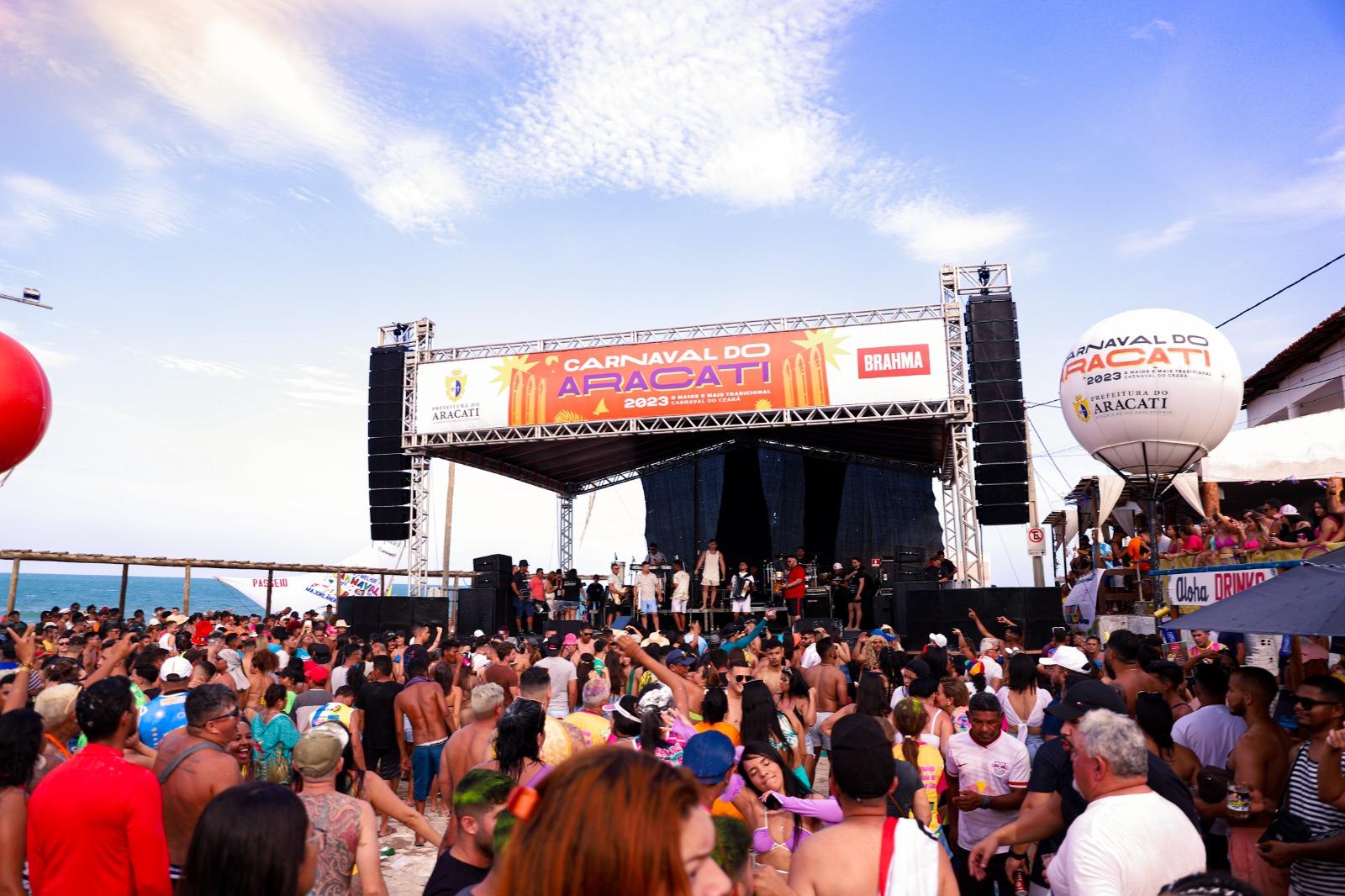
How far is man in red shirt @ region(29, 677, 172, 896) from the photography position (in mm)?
2922

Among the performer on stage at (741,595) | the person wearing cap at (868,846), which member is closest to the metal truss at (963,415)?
the performer on stage at (741,595)

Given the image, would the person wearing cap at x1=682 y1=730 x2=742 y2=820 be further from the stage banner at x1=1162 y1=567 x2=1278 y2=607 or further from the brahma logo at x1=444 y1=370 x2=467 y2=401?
the brahma logo at x1=444 y1=370 x2=467 y2=401

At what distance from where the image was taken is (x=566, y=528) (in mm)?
24188

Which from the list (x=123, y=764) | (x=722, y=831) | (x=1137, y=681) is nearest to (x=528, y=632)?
(x=1137, y=681)

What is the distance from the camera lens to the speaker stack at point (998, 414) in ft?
50.7

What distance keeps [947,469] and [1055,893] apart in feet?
61.0

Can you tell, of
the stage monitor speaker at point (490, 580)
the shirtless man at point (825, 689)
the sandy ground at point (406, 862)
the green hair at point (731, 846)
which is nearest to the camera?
the green hair at point (731, 846)

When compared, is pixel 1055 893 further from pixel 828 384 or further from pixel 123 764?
pixel 828 384

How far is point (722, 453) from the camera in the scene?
2319cm

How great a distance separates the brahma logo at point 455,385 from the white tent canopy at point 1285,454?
13.0m

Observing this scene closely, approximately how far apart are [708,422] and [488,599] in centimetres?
569

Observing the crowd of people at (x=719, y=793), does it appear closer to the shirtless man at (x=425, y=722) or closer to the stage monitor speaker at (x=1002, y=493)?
the shirtless man at (x=425, y=722)

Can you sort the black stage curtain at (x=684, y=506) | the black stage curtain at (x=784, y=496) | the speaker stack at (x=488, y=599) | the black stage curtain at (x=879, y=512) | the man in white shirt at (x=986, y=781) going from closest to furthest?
the man in white shirt at (x=986, y=781)
the speaker stack at (x=488, y=599)
the black stage curtain at (x=879, y=512)
the black stage curtain at (x=784, y=496)
the black stage curtain at (x=684, y=506)

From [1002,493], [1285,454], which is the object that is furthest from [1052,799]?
[1002,493]
